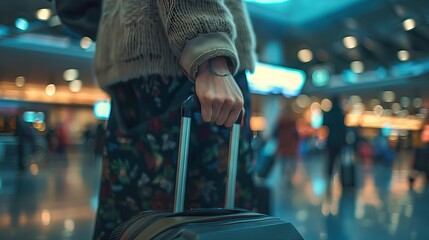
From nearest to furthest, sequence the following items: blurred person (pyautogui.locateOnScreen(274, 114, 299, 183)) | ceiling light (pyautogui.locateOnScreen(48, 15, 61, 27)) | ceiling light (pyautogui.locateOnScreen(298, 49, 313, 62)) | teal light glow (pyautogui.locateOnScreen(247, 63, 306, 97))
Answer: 1. ceiling light (pyautogui.locateOnScreen(48, 15, 61, 27))
2. teal light glow (pyautogui.locateOnScreen(247, 63, 306, 97))
3. blurred person (pyautogui.locateOnScreen(274, 114, 299, 183))
4. ceiling light (pyautogui.locateOnScreen(298, 49, 313, 62))

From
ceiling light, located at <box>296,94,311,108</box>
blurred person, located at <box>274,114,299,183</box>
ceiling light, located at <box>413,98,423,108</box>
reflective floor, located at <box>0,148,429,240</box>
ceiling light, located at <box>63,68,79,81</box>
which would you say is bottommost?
reflective floor, located at <box>0,148,429,240</box>

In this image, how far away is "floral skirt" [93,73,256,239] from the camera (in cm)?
91

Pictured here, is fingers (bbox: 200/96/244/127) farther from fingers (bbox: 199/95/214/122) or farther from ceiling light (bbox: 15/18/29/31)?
ceiling light (bbox: 15/18/29/31)

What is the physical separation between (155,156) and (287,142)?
257 inches

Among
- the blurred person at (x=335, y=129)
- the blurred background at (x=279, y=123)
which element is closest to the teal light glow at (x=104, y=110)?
the blurred background at (x=279, y=123)

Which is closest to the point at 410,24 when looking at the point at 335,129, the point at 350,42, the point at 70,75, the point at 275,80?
the point at 70,75

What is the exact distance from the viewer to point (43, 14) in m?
1.70

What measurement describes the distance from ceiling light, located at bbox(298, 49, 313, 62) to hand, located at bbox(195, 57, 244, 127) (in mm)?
13617

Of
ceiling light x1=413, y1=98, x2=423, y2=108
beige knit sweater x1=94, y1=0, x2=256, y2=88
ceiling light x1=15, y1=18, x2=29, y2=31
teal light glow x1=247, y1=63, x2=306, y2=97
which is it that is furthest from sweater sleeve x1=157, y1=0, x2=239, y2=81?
teal light glow x1=247, y1=63, x2=306, y2=97

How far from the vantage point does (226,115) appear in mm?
698

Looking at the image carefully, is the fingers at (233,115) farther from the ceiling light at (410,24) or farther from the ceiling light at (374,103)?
the ceiling light at (374,103)

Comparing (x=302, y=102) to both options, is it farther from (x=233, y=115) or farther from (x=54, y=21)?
(x=233, y=115)

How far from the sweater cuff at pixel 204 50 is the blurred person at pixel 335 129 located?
221 inches

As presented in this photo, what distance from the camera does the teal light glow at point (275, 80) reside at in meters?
6.44
